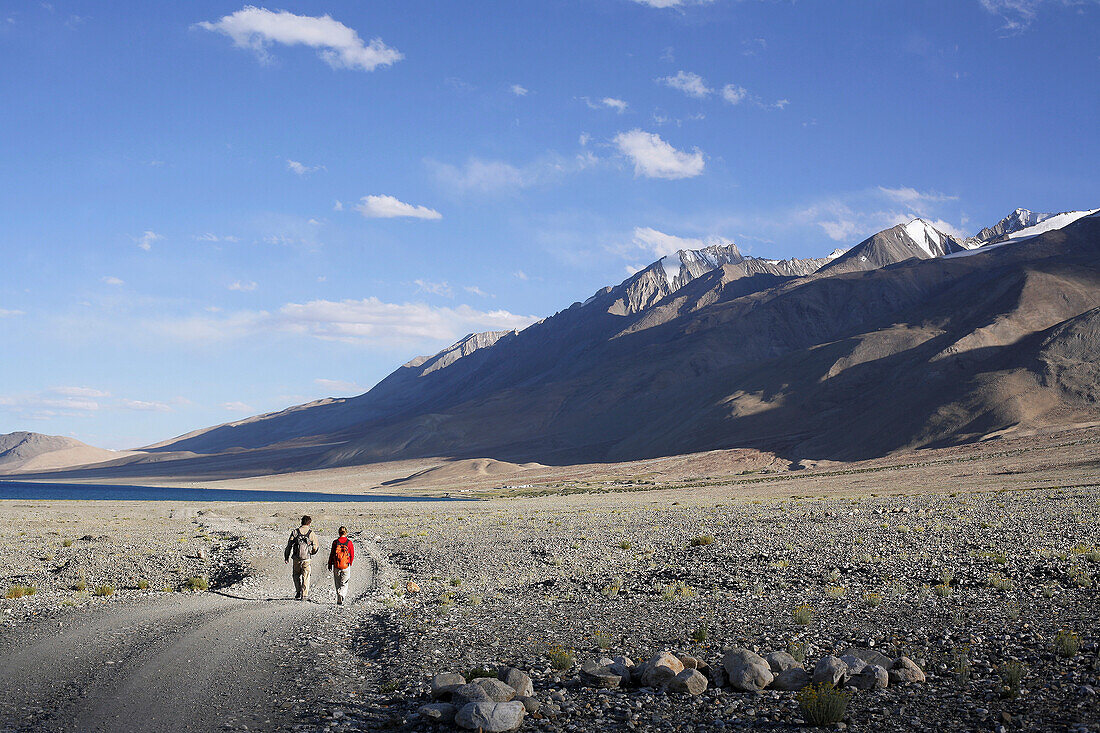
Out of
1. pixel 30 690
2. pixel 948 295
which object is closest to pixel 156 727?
pixel 30 690

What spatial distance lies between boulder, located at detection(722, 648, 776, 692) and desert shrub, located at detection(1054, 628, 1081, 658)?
12.2ft

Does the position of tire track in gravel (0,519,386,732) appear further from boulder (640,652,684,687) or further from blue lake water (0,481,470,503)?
blue lake water (0,481,470,503)

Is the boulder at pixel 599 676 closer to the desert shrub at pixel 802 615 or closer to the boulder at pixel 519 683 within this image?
the boulder at pixel 519 683

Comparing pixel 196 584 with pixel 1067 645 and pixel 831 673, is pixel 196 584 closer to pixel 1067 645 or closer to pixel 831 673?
pixel 831 673

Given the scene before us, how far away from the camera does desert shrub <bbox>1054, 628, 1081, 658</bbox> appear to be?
991 cm

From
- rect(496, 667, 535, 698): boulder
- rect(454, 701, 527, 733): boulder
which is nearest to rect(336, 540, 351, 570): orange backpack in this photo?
rect(496, 667, 535, 698): boulder

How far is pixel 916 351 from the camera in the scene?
405ft

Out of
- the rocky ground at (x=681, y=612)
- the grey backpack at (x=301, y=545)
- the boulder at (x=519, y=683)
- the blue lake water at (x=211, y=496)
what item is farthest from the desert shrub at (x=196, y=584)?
the blue lake water at (x=211, y=496)

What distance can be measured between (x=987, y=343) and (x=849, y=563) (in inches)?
4427

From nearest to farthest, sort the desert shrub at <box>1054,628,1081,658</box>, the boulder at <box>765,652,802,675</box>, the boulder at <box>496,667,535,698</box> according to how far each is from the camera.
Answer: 1. the boulder at <box>496,667,535,698</box>
2. the boulder at <box>765,652,802,675</box>
3. the desert shrub at <box>1054,628,1081,658</box>

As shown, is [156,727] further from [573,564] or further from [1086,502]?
[1086,502]

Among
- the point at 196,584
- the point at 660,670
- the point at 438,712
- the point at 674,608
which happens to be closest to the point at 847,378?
the point at 196,584

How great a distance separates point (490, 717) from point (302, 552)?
9944mm

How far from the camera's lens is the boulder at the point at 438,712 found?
27.5ft
